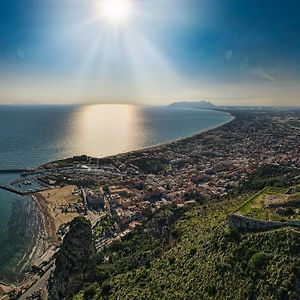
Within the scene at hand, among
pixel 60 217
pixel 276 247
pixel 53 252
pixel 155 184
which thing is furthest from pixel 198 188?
pixel 276 247

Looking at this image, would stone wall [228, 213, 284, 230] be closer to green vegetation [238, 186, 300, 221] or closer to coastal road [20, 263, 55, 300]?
green vegetation [238, 186, 300, 221]

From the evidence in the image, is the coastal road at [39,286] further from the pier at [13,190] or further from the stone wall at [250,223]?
the pier at [13,190]

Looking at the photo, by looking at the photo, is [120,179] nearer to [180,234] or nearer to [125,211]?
[125,211]

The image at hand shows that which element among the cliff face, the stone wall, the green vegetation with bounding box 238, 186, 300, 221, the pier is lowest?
the pier

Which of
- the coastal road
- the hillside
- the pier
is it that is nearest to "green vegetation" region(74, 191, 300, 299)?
the hillside

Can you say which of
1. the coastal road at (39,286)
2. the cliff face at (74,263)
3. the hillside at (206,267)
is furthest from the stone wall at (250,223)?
the coastal road at (39,286)

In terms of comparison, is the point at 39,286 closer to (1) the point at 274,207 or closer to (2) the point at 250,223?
(2) the point at 250,223

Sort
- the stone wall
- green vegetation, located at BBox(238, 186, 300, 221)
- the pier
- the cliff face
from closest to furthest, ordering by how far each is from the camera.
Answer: the stone wall → green vegetation, located at BBox(238, 186, 300, 221) → the cliff face → the pier
